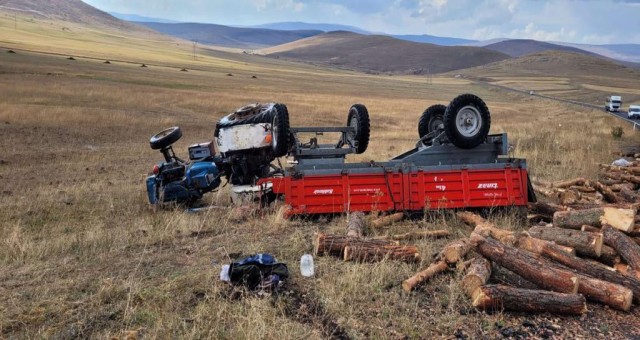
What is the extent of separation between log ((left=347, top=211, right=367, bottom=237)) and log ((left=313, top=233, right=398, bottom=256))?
508mm

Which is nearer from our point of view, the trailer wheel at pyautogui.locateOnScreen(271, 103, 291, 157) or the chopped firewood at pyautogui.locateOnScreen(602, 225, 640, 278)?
the chopped firewood at pyautogui.locateOnScreen(602, 225, 640, 278)

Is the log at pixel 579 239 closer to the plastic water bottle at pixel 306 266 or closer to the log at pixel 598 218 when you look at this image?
the log at pixel 598 218

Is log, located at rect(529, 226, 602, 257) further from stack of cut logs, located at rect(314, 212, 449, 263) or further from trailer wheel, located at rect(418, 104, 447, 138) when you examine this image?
trailer wheel, located at rect(418, 104, 447, 138)

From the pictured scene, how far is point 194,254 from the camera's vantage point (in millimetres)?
6141

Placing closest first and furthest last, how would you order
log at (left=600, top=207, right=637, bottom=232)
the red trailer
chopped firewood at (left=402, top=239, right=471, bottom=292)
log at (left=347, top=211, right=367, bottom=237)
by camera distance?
1. chopped firewood at (left=402, top=239, right=471, bottom=292)
2. log at (left=600, top=207, right=637, bottom=232)
3. log at (left=347, top=211, right=367, bottom=237)
4. the red trailer

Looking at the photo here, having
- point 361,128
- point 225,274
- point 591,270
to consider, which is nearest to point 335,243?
point 225,274

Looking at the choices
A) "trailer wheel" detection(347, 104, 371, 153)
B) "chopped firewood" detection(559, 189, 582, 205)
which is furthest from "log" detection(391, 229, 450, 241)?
"chopped firewood" detection(559, 189, 582, 205)

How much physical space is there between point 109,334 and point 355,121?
580 cm

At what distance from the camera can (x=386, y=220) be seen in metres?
7.54

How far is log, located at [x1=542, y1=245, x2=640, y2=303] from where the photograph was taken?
5.03 meters

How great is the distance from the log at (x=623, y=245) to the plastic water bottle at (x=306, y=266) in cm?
339

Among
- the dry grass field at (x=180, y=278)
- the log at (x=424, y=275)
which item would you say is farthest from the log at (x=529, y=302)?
the log at (x=424, y=275)

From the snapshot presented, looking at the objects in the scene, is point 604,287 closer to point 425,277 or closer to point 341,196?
point 425,277

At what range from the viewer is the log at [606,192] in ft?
30.9
